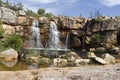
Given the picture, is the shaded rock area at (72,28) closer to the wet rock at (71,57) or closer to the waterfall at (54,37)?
the waterfall at (54,37)

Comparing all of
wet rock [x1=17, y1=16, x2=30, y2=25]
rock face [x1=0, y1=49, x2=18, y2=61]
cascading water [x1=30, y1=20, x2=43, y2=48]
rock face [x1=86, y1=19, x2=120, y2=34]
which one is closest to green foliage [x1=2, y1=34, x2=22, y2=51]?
rock face [x1=0, y1=49, x2=18, y2=61]

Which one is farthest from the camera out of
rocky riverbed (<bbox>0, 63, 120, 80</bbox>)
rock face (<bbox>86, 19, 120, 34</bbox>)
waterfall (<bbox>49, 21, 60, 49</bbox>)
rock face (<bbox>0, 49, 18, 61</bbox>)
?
A: waterfall (<bbox>49, 21, 60, 49</bbox>)

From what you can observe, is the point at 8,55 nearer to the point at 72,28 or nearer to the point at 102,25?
the point at 72,28

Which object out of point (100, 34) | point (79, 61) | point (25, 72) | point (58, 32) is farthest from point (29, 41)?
point (25, 72)

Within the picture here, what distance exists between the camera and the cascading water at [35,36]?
120ft

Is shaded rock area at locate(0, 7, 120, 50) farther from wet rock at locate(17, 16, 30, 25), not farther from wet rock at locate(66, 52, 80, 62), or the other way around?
wet rock at locate(66, 52, 80, 62)

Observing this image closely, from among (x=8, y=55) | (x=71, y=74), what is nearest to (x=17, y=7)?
(x=8, y=55)

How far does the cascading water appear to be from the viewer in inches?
1442

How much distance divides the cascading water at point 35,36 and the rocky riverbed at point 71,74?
33932mm

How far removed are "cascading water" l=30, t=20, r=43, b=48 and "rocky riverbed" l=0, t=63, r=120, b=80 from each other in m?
33.9

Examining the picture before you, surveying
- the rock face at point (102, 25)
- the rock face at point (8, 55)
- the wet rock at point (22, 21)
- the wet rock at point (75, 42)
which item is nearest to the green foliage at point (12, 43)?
the rock face at point (8, 55)

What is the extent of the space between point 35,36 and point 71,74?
114 feet

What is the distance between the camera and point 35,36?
122 ft

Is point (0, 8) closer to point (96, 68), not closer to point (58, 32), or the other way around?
point (58, 32)
